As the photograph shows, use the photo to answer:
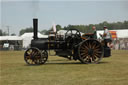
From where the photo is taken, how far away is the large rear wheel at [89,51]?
12023mm

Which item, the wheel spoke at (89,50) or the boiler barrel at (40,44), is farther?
the boiler barrel at (40,44)

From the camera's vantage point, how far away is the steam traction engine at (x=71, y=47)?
39.3 ft

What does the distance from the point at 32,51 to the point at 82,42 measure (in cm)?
250

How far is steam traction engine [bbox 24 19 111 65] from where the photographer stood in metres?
12.0

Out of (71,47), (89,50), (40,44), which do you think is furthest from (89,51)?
(40,44)

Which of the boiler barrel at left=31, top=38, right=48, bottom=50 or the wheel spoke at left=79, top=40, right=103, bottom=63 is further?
the boiler barrel at left=31, top=38, right=48, bottom=50

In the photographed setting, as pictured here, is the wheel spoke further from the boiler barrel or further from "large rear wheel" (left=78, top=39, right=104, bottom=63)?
the boiler barrel

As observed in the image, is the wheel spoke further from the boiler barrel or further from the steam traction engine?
the boiler barrel

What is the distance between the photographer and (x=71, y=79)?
715 centimetres

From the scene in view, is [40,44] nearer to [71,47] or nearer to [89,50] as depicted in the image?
[71,47]

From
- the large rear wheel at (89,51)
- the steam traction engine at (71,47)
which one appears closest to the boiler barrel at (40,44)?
the steam traction engine at (71,47)

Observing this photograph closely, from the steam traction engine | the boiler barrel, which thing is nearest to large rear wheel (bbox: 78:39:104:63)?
the steam traction engine

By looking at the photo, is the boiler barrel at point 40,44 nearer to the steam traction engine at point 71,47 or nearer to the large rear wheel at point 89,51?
the steam traction engine at point 71,47

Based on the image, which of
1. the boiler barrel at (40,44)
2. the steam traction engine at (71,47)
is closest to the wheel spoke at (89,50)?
the steam traction engine at (71,47)
